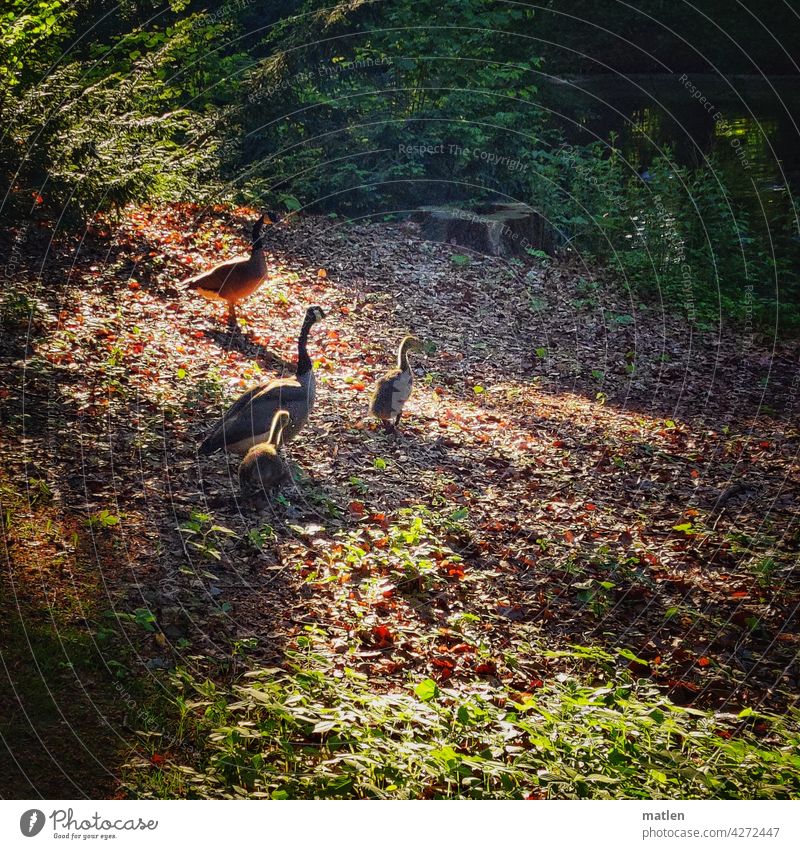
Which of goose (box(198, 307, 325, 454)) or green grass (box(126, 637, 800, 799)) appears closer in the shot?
green grass (box(126, 637, 800, 799))

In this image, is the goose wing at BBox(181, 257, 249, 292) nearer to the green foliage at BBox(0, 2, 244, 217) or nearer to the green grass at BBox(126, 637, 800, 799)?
the green foliage at BBox(0, 2, 244, 217)

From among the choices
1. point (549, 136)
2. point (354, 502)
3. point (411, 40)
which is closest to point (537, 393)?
point (354, 502)

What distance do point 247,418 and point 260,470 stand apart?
600 millimetres

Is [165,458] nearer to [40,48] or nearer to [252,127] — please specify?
[40,48]

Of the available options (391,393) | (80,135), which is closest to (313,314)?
(391,393)

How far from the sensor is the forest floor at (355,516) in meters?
4.47

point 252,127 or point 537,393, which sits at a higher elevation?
point 252,127

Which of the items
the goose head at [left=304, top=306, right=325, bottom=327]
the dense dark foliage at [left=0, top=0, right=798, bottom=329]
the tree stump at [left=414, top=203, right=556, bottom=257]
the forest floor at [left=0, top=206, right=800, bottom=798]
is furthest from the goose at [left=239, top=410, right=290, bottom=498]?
the tree stump at [left=414, top=203, right=556, bottom=257]

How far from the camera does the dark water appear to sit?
1623 cm

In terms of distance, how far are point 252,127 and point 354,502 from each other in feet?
28.2

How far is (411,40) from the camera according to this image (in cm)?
1369

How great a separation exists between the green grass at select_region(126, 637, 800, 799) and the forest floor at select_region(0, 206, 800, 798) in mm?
151

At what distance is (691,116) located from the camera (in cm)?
1836
